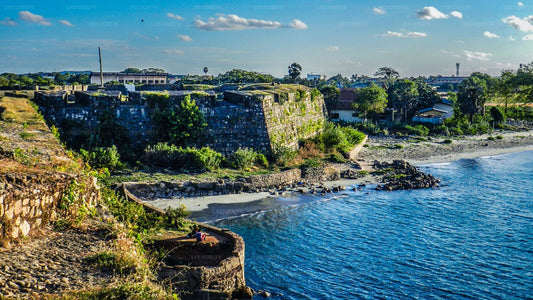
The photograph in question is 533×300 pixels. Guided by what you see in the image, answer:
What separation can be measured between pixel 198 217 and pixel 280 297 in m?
7.64

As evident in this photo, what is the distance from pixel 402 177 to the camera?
→ 30.0 meters

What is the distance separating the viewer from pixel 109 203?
37.2 feet

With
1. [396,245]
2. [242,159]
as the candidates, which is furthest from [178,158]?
[396,245]

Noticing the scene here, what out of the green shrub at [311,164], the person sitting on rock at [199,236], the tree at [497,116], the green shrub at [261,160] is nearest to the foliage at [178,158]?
the green shrub at [261,160]

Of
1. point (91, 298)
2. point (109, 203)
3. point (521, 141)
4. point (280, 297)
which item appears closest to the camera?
point (91, 298)

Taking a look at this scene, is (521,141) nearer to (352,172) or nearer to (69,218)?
(352,172)

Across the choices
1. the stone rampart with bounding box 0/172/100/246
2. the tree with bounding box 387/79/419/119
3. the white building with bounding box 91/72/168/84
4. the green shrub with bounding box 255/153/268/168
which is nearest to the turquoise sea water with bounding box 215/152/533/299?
the green shrub with bounding box 255/153/268/168

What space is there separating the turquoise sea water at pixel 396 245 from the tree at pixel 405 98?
29.3 meters

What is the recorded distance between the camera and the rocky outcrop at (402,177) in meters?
27.9

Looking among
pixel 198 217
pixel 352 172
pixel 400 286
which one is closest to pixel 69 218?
pixel 400 286

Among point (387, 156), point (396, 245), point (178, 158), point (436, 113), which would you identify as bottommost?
point (396, 245)

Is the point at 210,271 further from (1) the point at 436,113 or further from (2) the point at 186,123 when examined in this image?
(1) the point at 436,113

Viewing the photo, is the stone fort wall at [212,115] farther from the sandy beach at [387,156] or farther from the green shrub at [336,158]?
the sandy beach at [387,156]

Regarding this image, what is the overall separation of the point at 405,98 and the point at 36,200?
53.0 m
